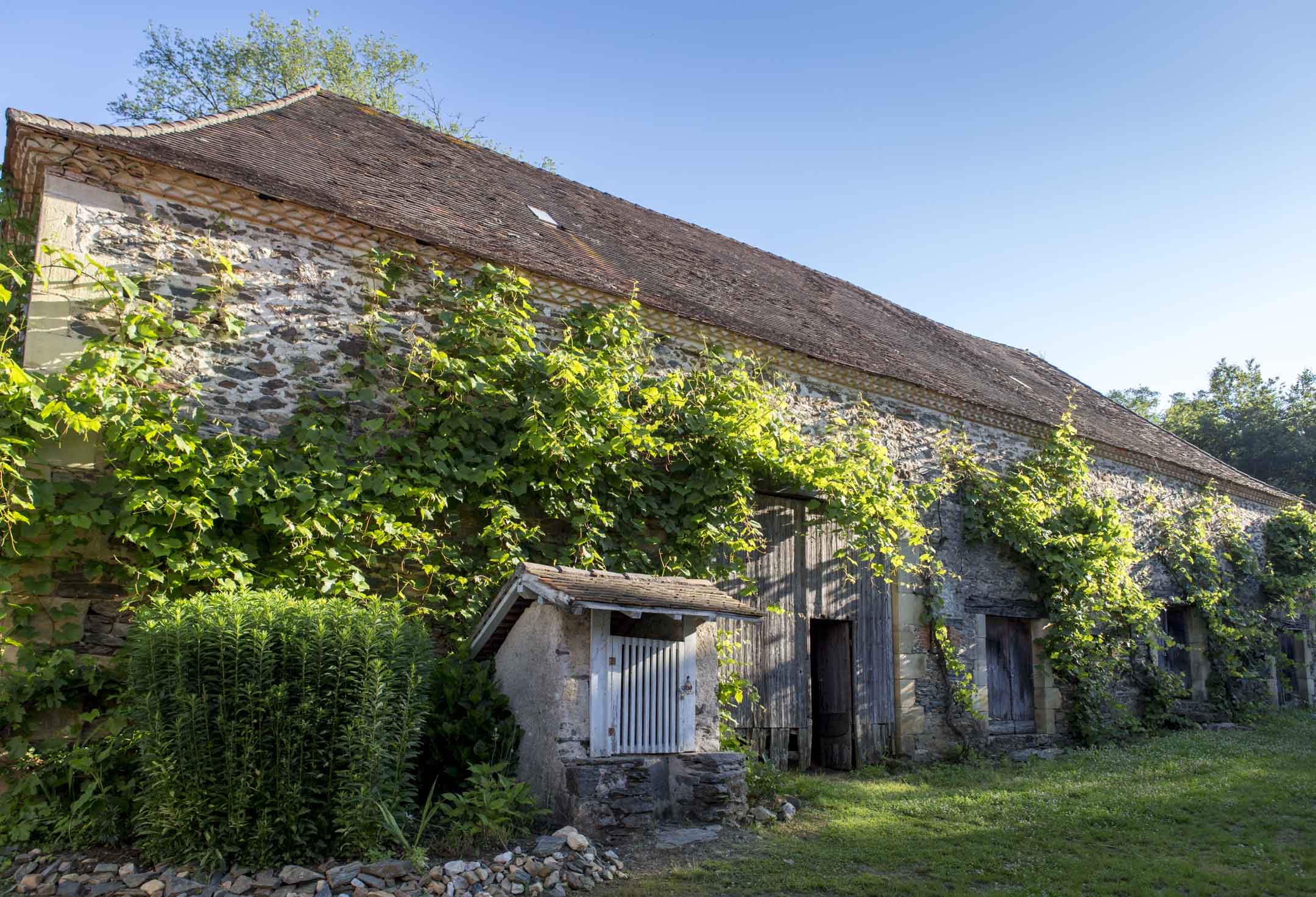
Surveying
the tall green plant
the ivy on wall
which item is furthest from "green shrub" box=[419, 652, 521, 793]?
the tall green plant

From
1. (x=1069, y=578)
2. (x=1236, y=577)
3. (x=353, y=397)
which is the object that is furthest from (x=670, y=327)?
(x=1236, y=577)

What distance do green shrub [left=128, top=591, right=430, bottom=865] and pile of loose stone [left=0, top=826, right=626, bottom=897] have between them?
0.15m

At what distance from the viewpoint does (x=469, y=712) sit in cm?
617

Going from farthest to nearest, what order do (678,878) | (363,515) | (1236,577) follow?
1. (1236,577)
2. (363,515)
3. (678,878)

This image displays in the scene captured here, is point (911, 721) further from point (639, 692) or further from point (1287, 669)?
point (1287, 669)

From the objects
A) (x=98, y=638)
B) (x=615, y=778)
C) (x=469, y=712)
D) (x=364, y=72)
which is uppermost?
(x=364, y=72)

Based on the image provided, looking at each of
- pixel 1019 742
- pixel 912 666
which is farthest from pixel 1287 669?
pixel 912 666

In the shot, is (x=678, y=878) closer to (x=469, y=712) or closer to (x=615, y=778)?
(x=615, y=778)

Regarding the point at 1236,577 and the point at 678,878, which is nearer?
the point at 678,878

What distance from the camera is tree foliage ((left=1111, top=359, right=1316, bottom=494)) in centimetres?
2673

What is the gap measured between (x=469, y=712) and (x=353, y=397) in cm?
260

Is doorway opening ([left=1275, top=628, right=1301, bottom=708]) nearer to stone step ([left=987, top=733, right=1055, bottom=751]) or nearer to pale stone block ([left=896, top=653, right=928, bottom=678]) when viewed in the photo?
stone step ([left=987, top=733, right=1055, bottom=751])

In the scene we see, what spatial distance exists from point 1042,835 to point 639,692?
309cm

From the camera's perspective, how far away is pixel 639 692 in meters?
6.32
